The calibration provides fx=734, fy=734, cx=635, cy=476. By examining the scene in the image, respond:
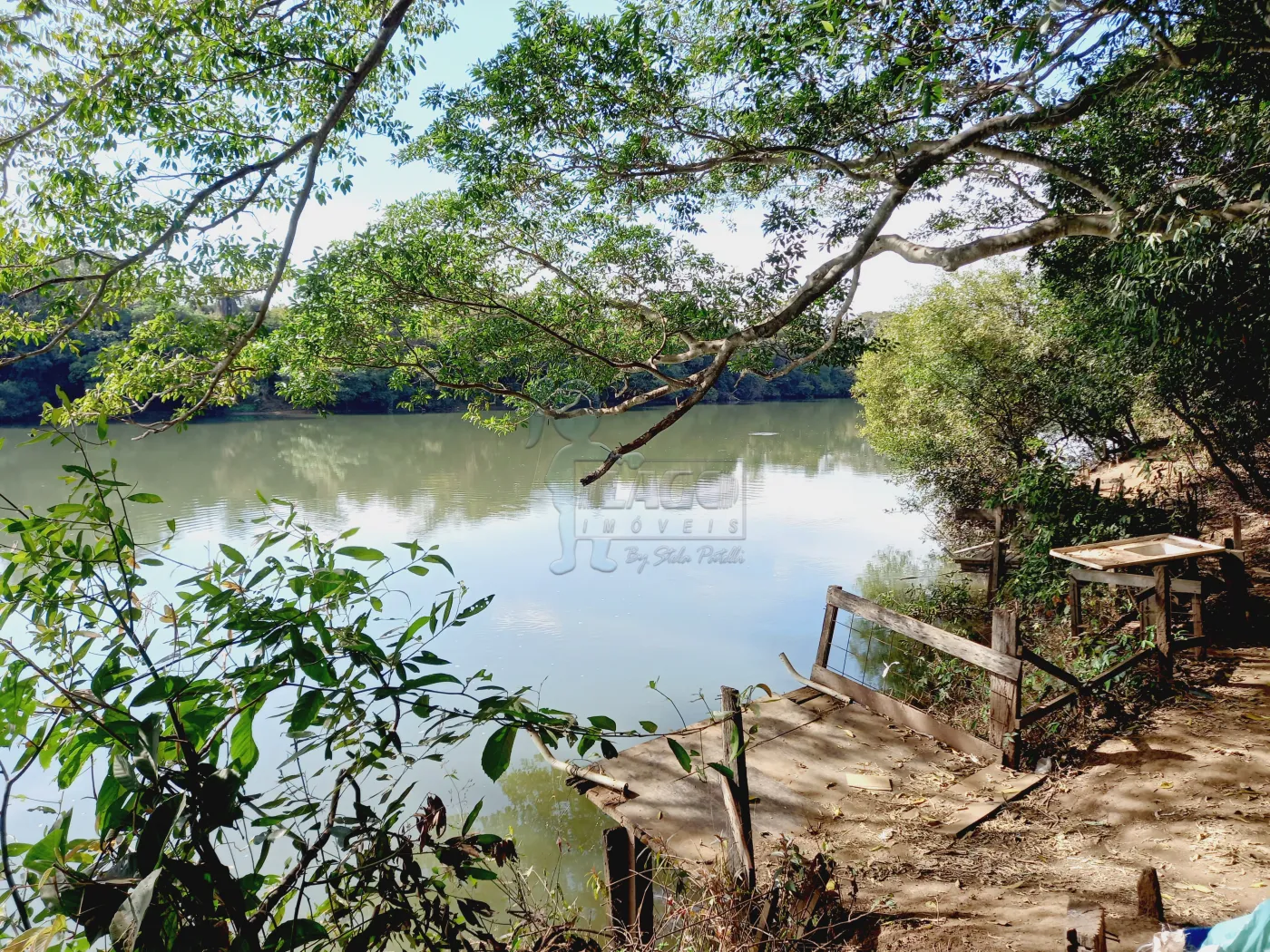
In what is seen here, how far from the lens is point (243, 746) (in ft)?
2.56

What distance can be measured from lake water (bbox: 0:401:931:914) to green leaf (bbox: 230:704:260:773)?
628mm

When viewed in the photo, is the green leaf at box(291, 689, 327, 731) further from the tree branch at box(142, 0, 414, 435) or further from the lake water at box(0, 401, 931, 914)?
the tree branch at box(142, 0, 414, 435)

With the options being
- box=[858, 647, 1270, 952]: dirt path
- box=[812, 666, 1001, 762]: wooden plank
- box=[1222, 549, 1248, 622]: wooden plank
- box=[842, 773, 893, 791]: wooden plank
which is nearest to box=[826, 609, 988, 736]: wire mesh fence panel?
box=[812, 666, 1001, 762]: wooden plank

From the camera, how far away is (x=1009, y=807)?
3.77 metres

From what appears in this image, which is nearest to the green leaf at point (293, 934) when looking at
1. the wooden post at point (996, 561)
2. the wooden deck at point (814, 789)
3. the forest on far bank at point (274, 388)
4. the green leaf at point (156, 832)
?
the green leaf at point (156, 832)

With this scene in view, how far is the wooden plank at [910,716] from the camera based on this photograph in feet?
14.0

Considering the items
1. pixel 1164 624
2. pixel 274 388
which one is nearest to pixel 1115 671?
pixel 1164 624

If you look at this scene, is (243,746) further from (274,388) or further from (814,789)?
(274,388)

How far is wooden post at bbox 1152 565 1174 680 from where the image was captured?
4.54 m

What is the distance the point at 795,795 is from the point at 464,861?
358cm

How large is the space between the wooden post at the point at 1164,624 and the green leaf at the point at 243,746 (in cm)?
522

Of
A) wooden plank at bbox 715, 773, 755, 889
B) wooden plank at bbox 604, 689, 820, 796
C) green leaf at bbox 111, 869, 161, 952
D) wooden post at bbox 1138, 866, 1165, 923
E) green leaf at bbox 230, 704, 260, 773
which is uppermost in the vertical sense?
green leaf at bbox 230, 704, 260, 773

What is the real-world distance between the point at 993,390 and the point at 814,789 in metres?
7.20

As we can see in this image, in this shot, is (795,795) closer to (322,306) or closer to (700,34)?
(322,306)
